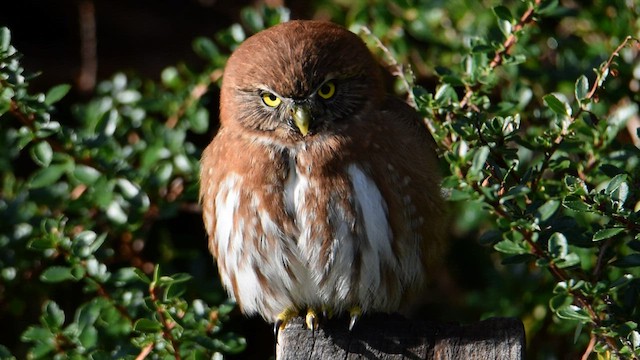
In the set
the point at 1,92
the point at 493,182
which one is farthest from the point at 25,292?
the point at 493,182

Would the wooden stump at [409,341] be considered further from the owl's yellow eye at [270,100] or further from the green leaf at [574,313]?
the owl's yellow eye at [270,100]

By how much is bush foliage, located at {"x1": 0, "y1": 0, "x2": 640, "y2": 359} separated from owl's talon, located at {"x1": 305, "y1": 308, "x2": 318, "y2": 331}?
36 cm

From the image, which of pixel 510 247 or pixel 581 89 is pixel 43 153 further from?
pixel 581 89

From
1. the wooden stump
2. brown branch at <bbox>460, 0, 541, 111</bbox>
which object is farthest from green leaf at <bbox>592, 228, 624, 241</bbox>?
brown branch at <bbox>460, 0, 541, 111</bbox>

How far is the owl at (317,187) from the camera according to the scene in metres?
4.27

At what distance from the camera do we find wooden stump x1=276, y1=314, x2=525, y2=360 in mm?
3367

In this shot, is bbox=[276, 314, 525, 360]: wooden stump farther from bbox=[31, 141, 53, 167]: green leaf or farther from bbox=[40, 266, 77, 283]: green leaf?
bbox=[31, 141, 53, 167]: green leaf

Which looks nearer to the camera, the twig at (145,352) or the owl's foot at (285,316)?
the twig at (145,352)

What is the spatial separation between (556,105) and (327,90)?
1059 mm

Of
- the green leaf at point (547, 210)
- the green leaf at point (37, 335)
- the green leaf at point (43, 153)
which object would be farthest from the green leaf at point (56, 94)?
the green leaf at point (547, 210)

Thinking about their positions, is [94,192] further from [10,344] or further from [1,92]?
[10,344]

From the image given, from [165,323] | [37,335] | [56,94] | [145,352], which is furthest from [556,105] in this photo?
[37,335]

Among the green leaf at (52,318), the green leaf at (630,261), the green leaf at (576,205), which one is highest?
the green leaf at (576,205)

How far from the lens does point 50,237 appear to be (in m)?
4.37
